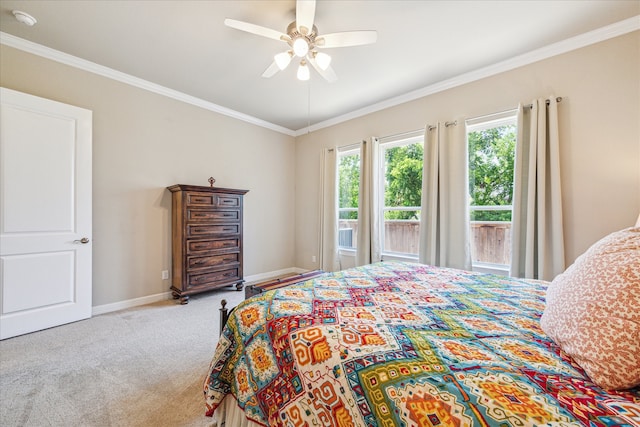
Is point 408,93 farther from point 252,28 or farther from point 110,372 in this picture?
point 110,372

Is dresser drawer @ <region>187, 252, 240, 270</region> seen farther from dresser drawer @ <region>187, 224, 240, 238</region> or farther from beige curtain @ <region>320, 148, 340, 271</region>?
beige curtain @ <region>320, 148, 340, 271</region>

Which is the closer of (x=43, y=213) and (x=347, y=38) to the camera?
(x=347, y=38)

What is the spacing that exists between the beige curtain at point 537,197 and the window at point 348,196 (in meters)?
2.15

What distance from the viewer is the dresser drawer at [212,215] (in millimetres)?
3296

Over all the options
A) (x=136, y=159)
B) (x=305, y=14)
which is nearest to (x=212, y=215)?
(x=136, y=159)

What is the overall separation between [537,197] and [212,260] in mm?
3769

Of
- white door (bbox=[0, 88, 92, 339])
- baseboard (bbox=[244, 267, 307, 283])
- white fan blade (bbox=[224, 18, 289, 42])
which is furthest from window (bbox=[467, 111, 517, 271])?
white door (bbox=[0, 88, 92, 339])

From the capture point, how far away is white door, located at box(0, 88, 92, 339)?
7.57 ft

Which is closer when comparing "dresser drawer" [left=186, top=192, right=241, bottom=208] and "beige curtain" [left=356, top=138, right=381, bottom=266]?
"dresser drawer" [left=186, top=192, right=241, bottom=208]

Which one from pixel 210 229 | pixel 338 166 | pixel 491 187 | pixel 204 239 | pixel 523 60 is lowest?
pixel 204 239

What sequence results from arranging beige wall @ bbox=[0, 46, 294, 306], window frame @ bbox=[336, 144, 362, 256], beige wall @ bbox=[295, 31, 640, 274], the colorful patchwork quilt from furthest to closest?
window frame @ bbox=[336, 144, 362, 256], beige wall @ bbox=[0, 46, 294, 306], beige wall @ bbox=[295, 31, 640, 274], the colorful patchwork quilt

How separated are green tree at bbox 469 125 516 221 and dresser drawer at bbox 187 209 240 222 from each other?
123 inches

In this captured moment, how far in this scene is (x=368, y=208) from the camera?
382 centimetres

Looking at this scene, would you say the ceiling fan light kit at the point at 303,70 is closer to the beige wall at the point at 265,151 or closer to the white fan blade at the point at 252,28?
the white fan blade at the point at 252,28
